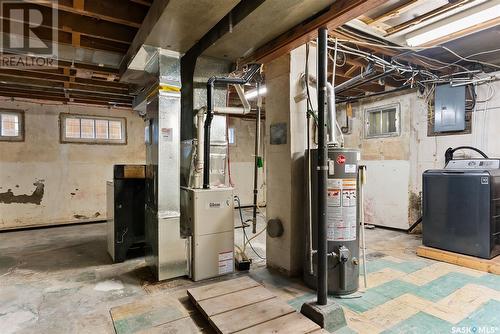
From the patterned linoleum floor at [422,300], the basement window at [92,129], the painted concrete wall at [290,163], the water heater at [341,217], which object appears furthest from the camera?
the basement window at [92,129]

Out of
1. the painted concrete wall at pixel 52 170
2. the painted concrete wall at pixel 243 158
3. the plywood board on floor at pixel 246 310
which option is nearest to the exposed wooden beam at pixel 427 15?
the plywood board on floor at pixel 246 310

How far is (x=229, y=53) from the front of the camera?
2.86 meters

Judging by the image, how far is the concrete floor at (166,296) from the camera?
2.03m

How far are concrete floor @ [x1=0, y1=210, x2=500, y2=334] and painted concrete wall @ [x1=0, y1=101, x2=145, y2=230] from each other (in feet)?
5.82

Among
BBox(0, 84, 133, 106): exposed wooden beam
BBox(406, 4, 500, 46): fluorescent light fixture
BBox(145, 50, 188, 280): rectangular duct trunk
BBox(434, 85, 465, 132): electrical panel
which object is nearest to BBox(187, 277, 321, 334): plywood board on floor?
BBox(145, 50, 188, 280): rectangular duct trunk

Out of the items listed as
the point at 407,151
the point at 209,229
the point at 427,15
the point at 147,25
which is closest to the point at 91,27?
the point at 147,25

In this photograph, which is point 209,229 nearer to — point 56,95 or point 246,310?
point 246,310

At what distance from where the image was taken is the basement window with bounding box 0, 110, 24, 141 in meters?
5.07

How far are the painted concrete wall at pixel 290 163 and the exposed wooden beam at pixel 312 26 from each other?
0.26m

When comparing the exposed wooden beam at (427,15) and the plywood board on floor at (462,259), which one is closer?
the exposed wooden beam at (427,15)

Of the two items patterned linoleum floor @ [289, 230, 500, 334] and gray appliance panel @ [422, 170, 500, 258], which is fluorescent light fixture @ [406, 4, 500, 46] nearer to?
gray appliance panel @ [422, 170, 500, 258]

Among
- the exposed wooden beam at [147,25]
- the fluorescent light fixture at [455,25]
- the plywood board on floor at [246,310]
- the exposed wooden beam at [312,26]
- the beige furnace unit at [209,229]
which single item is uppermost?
the fluorescent light fixture at [455,25]

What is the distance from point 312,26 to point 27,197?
5.88 metres

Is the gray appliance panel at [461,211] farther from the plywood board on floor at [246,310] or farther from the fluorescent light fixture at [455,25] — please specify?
the plywood board on floor at [246,310]
